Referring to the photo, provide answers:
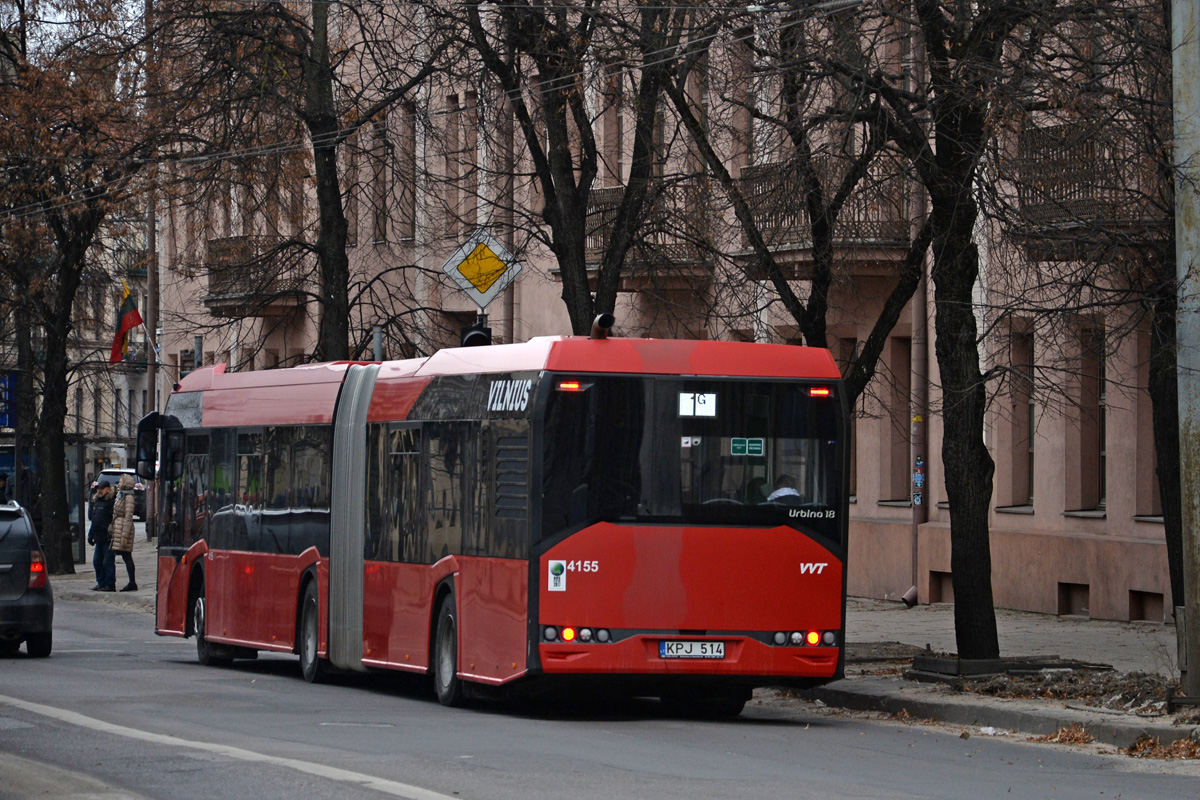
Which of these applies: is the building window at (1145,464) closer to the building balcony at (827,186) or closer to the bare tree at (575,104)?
the building balcony at (827,186)

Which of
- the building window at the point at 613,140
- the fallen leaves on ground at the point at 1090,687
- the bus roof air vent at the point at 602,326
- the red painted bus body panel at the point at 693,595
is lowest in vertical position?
the fallen leaves on ground at the point at 1090,687

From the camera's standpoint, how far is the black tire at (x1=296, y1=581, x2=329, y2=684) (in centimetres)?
1867

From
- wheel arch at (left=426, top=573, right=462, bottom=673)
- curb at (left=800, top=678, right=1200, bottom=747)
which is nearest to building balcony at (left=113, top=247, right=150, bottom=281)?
wheel arch at (left=426, top=573, right=462, bottom=673)

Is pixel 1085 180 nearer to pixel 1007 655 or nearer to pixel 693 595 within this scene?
pixel 1007 655

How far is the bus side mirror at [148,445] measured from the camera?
22.2 m

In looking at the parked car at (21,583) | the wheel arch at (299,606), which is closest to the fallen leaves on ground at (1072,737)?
the wheel arch at (299,606)

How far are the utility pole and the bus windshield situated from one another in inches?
97.3

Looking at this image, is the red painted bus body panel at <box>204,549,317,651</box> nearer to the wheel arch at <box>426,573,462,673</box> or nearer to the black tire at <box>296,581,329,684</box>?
the black tire at <box>296,581,329,684</box>

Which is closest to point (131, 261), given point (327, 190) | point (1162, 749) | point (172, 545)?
point (327, 190)

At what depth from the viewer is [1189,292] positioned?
1388 cm

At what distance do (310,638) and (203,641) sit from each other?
9.55ft

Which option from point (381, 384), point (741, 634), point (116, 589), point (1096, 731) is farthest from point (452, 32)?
point (116, 589)

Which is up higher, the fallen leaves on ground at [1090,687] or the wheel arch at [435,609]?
the wheel arch at [435,609]

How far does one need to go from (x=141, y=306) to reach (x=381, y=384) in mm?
65549
